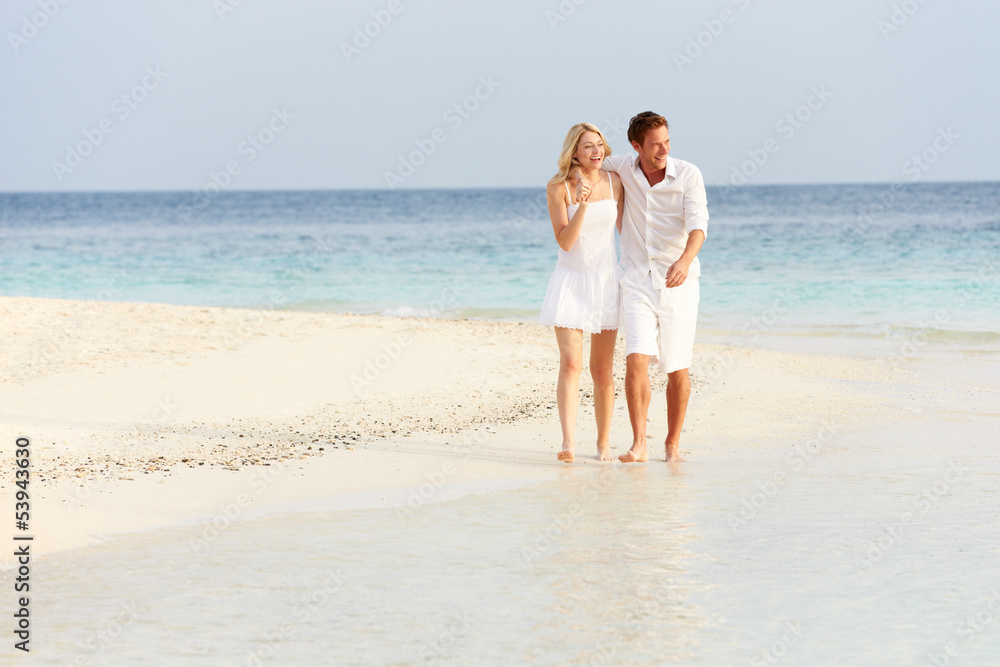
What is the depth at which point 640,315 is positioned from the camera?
17.6ft

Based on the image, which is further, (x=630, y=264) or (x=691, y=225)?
(x=630, y=264)

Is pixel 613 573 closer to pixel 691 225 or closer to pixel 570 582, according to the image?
pixel 570 582

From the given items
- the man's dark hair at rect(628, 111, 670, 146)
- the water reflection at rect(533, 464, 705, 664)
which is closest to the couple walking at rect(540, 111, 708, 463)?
the man's dark hair at rect(628, 111, 670, 146)

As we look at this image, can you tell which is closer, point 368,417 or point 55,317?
point 368,417

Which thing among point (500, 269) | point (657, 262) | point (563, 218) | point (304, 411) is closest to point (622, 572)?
point (657, 262)

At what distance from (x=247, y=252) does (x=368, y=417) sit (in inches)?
921

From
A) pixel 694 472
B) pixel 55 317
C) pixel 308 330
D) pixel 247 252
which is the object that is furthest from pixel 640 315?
pixel 247 252

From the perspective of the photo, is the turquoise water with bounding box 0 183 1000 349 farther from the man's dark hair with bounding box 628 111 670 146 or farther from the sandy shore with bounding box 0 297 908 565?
the man's dark hair with bounding box 628 111 670 146

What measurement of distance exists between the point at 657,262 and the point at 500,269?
56.7 ft

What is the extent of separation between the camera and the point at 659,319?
A: 17.8 ft

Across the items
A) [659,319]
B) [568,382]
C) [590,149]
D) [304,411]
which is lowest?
[304,411]

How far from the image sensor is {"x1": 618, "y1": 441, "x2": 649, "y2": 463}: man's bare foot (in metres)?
5.45

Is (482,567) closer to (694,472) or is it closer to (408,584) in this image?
(408,584)

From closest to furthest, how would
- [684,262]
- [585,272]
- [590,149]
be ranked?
[684,262], [590,149], [585,272]
